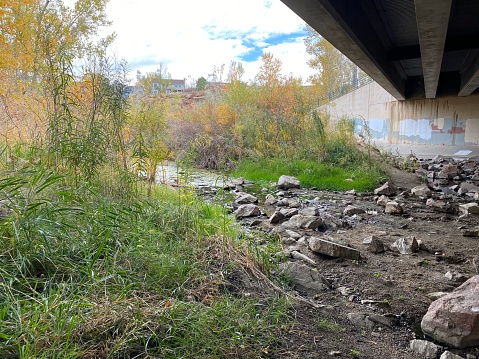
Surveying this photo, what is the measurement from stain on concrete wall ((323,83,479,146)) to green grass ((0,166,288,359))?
15.5 m

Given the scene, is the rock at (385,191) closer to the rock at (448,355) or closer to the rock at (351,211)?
the rock at (351,211)

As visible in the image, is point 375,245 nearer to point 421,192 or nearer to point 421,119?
point 421,192

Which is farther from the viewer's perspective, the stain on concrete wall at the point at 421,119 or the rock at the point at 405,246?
the stain on concrete wall at the point at 421,119

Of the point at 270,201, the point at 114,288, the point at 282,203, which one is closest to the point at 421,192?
the point at 282,203

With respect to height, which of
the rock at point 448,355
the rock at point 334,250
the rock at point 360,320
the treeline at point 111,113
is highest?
the treeline at point 111,113

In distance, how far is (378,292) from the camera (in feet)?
11.9

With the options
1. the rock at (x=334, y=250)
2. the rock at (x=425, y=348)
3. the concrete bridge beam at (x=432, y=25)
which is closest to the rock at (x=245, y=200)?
the rock at (x=334, y=250)

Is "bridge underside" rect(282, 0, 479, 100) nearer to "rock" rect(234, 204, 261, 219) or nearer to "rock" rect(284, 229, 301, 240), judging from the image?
"rock" rect(284, 229, 301, 240)

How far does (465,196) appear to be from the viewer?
9.36 m

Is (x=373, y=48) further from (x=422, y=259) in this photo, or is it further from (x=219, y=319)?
(x=219, y=319)

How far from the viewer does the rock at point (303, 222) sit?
233 inches

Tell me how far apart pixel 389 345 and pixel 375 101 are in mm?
22465

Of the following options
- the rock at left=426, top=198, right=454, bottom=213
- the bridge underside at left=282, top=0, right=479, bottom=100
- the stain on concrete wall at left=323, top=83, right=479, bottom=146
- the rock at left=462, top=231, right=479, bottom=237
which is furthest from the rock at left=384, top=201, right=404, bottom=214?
the stain on concrete wall at left=323, top=83, right=479, bottom=146

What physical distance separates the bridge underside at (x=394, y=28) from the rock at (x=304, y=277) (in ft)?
10.3
